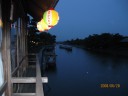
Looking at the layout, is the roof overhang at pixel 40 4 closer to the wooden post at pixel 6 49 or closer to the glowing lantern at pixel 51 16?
the glowing lantern at pixel 51 16

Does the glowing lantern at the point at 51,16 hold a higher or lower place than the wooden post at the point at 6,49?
higher

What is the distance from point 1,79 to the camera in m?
3.21

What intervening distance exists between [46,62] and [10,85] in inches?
1329

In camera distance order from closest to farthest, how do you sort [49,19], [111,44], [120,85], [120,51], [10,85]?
[10,85], [49,19], [120,85], [120,51], [111,44]

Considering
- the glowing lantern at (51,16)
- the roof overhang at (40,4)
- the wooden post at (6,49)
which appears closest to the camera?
the wooden post at (6,49)

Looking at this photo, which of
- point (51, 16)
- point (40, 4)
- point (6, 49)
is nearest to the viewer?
point (6, 49)

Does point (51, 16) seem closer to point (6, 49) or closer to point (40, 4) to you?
point (40, 4)

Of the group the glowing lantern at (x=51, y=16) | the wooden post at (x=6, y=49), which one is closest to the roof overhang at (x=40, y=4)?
the glowing lantern at (x=51, y=16)

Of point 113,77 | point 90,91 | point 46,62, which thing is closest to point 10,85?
point 90,91

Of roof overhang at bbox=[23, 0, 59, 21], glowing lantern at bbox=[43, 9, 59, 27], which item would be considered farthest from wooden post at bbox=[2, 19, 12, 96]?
glowing lantern at bbox=[43, 9, 59, 27]

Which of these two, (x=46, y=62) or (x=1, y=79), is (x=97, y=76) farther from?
(x=1, y=79)

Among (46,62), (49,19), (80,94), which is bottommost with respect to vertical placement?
(80,94)

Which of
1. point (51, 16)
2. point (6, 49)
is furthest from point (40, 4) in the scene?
point (6, 49)

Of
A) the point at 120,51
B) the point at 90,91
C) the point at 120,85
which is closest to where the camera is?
the point at 90,91
